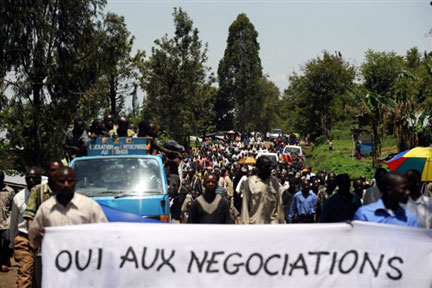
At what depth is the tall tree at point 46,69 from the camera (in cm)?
2562

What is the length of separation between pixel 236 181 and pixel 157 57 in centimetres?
2274

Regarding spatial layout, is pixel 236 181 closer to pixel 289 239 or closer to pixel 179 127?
pixel 289 239

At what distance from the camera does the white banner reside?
6316mm

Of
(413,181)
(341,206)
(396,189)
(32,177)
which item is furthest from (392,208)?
(32,177)

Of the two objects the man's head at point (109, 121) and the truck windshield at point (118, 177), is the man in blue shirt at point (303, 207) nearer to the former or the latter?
the truck windshield at point (118, 177)

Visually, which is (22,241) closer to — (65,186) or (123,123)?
(65,186)

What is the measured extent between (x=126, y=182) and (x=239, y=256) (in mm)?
3987

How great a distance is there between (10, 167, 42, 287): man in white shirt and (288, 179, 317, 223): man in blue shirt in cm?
538

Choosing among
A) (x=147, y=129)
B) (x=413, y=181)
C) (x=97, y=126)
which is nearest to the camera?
(x=413, y=181)

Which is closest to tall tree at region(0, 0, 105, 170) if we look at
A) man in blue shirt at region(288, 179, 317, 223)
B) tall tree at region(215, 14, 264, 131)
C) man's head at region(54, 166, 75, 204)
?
man in blue shirt at region(288, 179, 317, 223)

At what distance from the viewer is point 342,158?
38.7m

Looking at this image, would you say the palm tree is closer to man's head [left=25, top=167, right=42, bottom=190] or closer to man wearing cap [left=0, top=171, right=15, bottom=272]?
man wearing cap [left=0, top=171, right=15, bottom=272]

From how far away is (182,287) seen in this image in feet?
20.8

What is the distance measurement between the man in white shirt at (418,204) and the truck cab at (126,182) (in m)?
3.54
